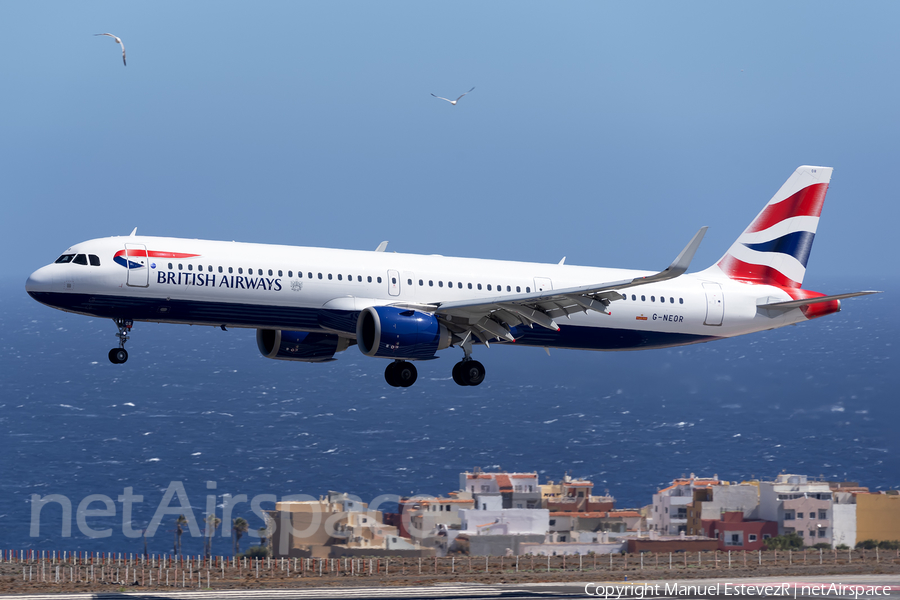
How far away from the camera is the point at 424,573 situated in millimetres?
76938

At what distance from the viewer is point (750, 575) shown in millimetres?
71438

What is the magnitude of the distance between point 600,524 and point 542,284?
244 ft

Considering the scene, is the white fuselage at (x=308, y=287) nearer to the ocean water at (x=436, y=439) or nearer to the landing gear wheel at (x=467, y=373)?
the landing gear wheel at (x=467, y=373)

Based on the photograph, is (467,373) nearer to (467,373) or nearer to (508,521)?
(467,373)

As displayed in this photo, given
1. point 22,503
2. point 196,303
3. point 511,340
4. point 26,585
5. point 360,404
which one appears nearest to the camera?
point 196,303

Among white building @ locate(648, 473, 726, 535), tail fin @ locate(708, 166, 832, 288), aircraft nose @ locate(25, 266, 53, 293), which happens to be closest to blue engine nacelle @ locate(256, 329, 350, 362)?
aircraft nose @ locate(25, 266, 53, 293)

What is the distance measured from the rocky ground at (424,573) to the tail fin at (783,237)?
2639cm

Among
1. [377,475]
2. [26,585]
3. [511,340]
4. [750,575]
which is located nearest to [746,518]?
[750,575]

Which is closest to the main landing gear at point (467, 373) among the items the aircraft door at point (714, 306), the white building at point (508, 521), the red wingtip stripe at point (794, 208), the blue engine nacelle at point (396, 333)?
the blue engine nacelle at point (396, 333)

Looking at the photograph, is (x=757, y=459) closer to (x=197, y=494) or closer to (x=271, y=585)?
(x=197, y=494)

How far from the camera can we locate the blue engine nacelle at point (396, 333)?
39.3 metres

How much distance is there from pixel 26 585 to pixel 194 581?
33.4 feet

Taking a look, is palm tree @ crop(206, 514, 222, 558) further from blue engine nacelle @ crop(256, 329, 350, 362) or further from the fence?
blue engine nacelle @ crop(256, 329, 350, 362)

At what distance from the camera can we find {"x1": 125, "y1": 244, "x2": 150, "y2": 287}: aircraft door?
3762cm
